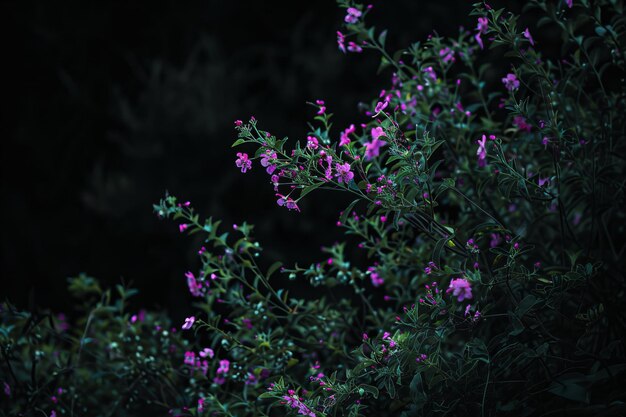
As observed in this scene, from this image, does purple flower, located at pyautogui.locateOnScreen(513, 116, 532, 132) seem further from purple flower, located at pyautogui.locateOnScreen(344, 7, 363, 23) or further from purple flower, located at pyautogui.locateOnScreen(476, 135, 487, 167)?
purple flower, located at pyautogui.locateOnScreen(344, 7, 363, 23)

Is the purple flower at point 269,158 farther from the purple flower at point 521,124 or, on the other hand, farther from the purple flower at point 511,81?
the purple flower at point 521,124

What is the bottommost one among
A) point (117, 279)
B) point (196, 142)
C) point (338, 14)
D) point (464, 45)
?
point (117, 279)

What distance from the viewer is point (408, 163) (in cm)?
118

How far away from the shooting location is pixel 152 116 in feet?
16.3

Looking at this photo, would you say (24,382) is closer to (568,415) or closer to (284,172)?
(284,172)

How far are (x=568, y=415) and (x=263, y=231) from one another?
3.36 meters

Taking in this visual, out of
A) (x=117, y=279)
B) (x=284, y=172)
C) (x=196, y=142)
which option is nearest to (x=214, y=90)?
(x=196, y=142)

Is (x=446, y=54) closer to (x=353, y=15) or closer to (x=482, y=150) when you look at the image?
(x=353, y=15)

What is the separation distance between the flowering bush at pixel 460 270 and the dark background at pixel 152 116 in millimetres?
2492

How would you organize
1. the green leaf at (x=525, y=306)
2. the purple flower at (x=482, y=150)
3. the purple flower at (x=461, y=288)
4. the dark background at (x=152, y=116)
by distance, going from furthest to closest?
the dark background at (x=152, y=116)
the purple flower at (x=482, y=150)
the green leaf at (x=525, y=306)
the purple flower at (x=461, y=288)

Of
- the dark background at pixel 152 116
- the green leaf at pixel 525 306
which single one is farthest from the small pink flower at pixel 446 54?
the dark background at pixel 152 116

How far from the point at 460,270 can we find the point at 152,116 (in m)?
4.14

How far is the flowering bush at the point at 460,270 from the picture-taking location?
1.18 meters

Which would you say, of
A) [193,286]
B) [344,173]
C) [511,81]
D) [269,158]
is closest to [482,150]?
[511,81]
